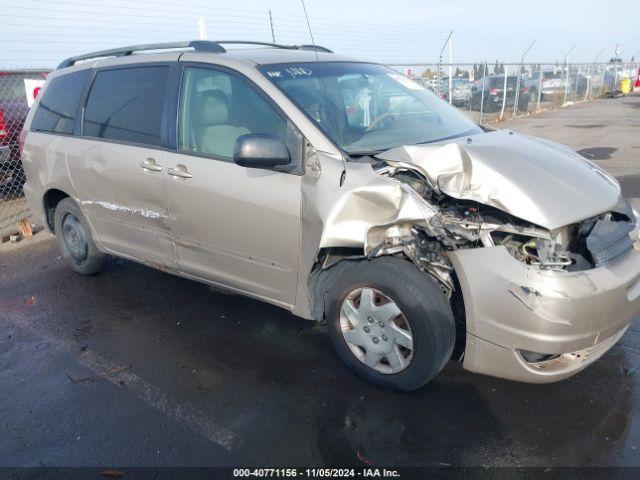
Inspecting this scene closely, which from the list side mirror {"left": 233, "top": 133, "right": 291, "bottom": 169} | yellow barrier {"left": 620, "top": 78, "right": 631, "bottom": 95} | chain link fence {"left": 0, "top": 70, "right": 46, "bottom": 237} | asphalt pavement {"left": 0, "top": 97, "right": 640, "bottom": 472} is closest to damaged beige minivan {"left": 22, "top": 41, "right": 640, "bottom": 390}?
side mirror {"left": 233, "top": 133, "right": 291, "bottom": 169}

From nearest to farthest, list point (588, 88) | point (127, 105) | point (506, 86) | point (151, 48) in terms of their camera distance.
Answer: point (127, 105) < point (151, 48) < point (506, 86) < point (588, 88)

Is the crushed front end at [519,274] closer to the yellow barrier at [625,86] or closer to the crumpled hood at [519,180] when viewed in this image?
the crumpled hood at [519,180]

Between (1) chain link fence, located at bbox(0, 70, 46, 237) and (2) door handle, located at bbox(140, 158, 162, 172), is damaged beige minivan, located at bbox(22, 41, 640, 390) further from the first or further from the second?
(1) chain link fence, located at bbox(0, 70, 46, 237)

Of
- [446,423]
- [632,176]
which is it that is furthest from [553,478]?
[632,176]

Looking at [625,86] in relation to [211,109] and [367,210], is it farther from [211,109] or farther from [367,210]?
[367,210]

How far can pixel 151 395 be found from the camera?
10.7 ft

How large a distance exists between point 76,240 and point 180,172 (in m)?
2.03

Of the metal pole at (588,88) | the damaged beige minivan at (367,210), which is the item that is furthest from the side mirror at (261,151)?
the metal pole at (588,88)

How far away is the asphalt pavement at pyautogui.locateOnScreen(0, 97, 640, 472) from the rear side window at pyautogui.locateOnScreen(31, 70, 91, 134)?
1.75 m

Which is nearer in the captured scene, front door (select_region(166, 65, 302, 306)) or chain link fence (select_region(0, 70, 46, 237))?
Answer: front door (select_region(166, 65, 302, 306))

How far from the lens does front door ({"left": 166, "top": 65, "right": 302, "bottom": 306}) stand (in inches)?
130

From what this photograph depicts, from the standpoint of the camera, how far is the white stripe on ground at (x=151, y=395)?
288 cm

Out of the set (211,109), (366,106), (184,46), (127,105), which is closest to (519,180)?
(366,106)

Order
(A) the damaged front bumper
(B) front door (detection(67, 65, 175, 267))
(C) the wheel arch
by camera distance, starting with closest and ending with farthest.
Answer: (A) the damaged front bumper → (B) front door (detection(67, 65, 175, 267)) → (C) the wheel arch
